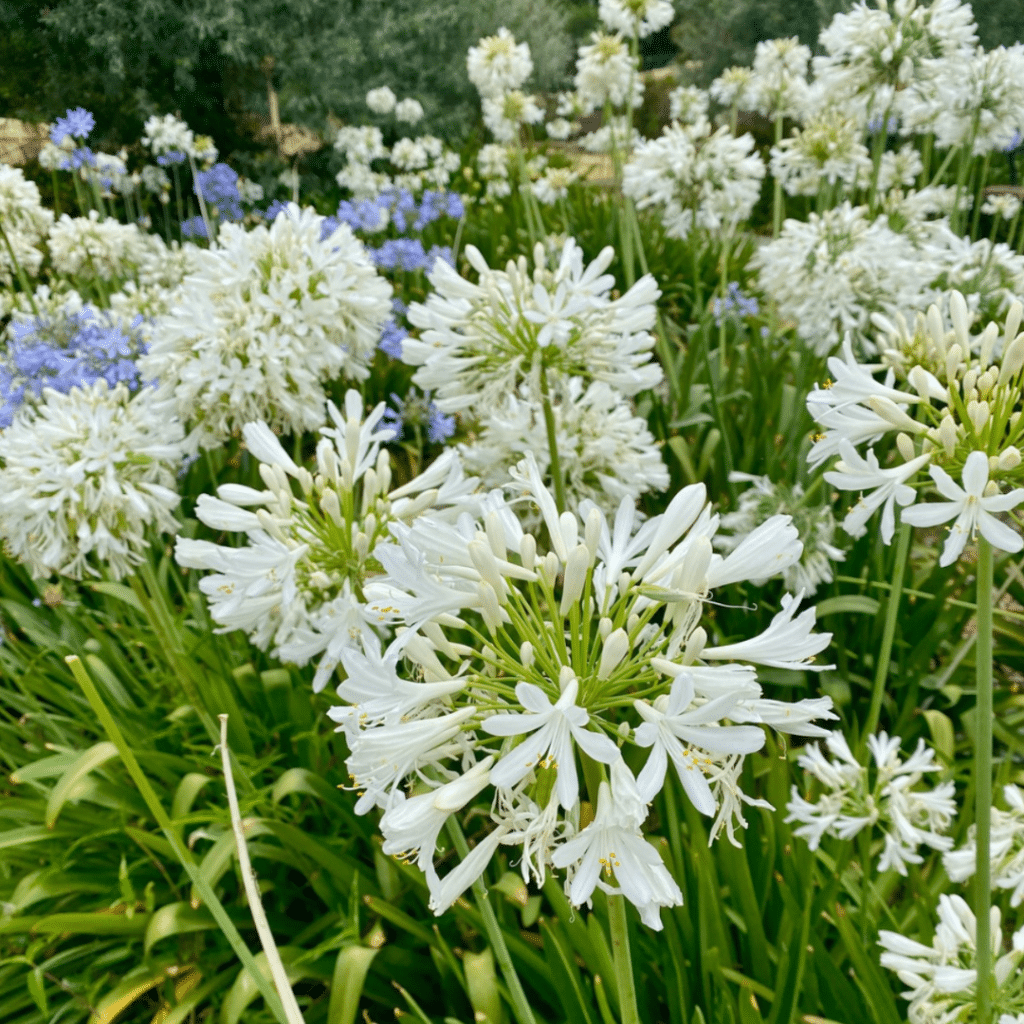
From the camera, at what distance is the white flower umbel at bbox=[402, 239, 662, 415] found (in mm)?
2473

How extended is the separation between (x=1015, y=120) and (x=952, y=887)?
3301 millimetres

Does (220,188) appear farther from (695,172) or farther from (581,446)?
(581,446)

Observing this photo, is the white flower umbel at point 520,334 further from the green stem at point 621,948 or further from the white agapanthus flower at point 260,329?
the green stem at point 621,948

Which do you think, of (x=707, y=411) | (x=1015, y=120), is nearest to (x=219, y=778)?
(x=707, y=411)

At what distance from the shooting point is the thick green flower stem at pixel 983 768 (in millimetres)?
1397

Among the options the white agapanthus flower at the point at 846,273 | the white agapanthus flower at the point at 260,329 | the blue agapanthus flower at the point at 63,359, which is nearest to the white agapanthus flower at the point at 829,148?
the white agapanthus flower at the point at 846,273

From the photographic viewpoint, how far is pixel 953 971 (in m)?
1.67

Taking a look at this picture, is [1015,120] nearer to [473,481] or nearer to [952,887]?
[952,887]

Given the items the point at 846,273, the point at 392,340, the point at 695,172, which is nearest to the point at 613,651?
the point at 846,273

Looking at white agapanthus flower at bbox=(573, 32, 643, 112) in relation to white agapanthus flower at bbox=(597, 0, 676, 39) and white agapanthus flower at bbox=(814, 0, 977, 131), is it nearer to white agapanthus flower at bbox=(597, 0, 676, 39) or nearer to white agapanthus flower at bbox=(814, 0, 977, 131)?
white agapanthus flower at bbox=(597, 0, 676, 39)

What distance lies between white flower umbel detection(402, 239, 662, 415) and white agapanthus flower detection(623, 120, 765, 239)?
196cm

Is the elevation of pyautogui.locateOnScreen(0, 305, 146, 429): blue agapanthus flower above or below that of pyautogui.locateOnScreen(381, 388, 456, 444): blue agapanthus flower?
above

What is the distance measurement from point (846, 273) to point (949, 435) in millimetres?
2357

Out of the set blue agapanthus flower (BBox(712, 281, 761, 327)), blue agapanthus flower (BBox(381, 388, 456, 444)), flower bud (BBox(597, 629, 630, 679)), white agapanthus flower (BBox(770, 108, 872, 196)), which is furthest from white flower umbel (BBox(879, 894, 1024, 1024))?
blue agapanthus flower (BBox(712, 281, 761, 327))
